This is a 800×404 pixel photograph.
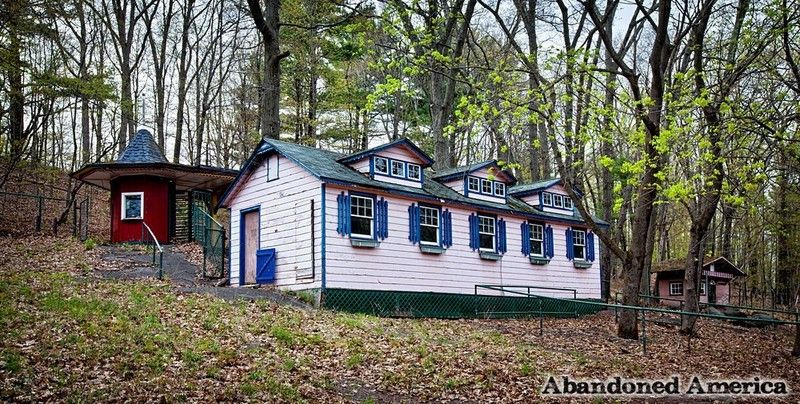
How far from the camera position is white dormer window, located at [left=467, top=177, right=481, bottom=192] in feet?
71.5

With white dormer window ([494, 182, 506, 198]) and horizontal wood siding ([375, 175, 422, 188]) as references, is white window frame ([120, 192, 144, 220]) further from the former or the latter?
white dormer window ([494, 182, 506, 198])

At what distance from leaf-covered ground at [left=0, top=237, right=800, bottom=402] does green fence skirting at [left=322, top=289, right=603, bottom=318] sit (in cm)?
98

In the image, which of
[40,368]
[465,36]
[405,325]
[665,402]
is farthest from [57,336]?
[465,36]

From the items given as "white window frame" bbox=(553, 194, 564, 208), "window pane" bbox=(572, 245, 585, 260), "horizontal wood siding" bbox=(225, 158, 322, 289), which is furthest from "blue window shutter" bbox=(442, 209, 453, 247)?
"window pane" bbox=(572, 245, 585, 260)

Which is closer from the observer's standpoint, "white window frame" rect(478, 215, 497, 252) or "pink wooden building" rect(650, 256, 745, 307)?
"white window frame" rect(478, 215, 497, 252)

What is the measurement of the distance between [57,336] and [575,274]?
60.4ft

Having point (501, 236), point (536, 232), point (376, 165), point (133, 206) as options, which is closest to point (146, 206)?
point (133, 206)

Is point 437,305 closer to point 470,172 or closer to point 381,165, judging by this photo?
point 381,165

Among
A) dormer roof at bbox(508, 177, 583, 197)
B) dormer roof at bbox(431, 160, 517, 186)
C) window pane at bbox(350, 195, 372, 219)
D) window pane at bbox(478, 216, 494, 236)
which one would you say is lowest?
window pane at bbox(478, 216, 494, 236)

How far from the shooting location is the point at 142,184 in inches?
1009

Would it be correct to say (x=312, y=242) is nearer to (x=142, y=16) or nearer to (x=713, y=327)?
(x=713, y=327)

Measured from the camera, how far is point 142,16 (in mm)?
31969

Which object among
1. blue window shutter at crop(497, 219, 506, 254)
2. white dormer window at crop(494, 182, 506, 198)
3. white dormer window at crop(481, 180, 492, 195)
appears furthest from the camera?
white dormer window at crop(494, 182, 506, 198)

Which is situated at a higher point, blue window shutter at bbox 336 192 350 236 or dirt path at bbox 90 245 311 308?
blue window shutter at bbox 336 192 350 236
